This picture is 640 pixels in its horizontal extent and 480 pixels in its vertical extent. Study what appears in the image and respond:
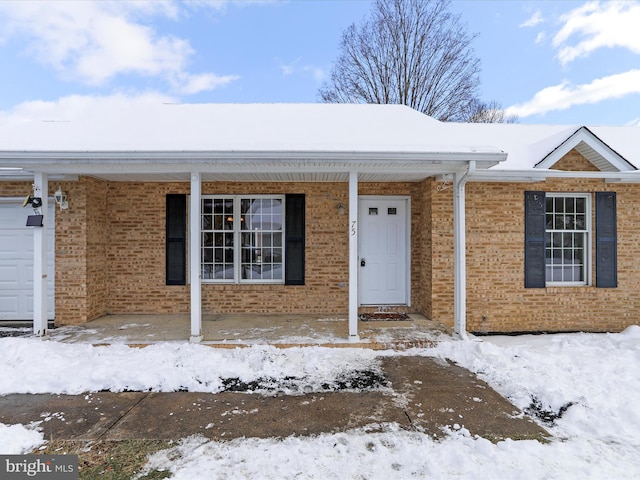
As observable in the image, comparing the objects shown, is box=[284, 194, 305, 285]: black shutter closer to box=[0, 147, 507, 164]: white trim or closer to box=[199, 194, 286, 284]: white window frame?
box=[199, 194, 286, 284]: white window frame

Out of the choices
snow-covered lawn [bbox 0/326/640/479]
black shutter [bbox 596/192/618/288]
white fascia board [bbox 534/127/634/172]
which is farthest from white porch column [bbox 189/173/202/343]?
black shutter [bbox 596/192/618/288]

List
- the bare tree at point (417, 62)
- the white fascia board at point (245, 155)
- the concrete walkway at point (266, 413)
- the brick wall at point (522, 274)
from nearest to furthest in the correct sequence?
the concrete walkway at point (266, 413) < the white fascia board at point (245, 155) < the brick wall at point (522, 274) < the bare tree at point (417, 62)

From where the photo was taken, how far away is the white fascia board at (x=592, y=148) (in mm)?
6887

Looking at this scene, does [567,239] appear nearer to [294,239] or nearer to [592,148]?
A: [592,148]

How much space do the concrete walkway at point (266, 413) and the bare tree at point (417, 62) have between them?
729 inches

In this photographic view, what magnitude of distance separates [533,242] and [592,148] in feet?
6.71

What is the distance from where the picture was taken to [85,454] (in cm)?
321

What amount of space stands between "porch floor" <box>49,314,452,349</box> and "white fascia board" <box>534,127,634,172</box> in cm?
368

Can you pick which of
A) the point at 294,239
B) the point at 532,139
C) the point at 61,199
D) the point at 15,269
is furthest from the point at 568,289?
the point at 15,269

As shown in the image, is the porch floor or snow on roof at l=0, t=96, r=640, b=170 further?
the porch floor

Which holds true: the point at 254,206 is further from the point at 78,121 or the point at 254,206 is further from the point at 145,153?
the point at 78,121

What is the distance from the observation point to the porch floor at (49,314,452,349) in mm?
5887

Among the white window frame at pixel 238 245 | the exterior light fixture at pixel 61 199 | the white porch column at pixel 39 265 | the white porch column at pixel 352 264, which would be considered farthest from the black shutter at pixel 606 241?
the exterior light fixture at pixel 61 199

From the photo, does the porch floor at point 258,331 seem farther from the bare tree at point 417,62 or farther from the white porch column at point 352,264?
the bare tree at point 417,62
